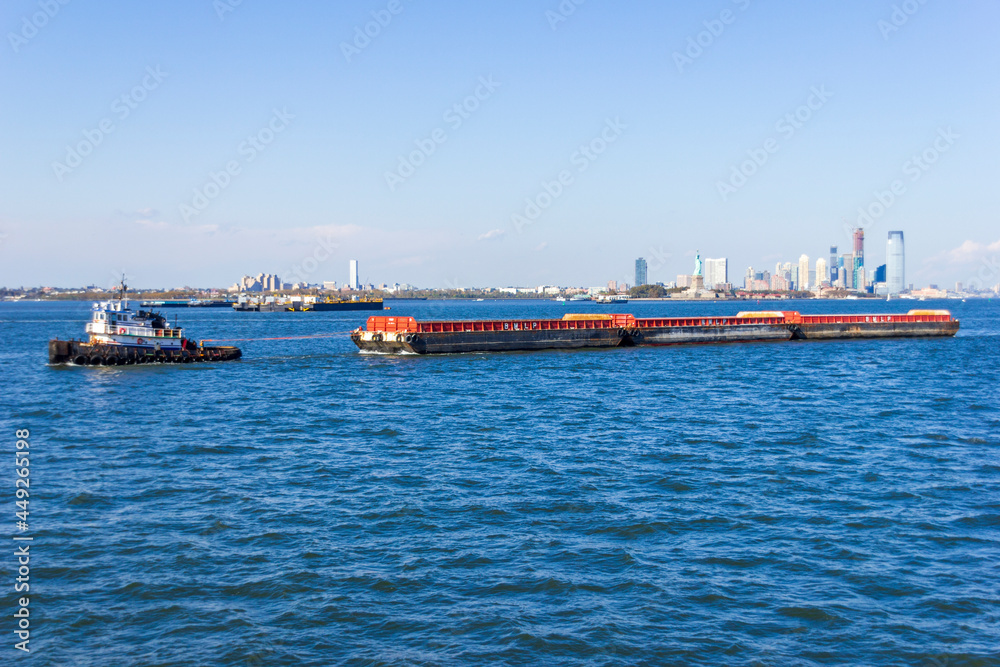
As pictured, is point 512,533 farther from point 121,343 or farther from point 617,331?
point 617,331

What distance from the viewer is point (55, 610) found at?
14.0m

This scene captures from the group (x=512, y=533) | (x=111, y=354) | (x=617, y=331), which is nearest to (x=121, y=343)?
(x=111, y=354)

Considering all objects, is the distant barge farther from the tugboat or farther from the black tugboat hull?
the tugboat

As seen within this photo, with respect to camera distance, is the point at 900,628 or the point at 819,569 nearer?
the point at 900,628

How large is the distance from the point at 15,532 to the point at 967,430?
3442 cm

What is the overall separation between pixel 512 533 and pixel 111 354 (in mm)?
47886

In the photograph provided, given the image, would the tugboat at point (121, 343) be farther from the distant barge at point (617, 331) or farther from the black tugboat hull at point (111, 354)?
the distant barge at point (617, 331)

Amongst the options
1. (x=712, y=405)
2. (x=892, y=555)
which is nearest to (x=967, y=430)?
(x=712, y=405)

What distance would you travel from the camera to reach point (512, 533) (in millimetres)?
18000

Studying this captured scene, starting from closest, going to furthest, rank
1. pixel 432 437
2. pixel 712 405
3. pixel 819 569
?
1. pixel 819 569
2. pixel 432 437
3. pixel 712 405

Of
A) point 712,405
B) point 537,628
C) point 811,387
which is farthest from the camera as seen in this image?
point 811,387

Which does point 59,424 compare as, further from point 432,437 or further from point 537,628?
point 537,628

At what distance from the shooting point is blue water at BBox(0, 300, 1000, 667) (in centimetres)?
1286

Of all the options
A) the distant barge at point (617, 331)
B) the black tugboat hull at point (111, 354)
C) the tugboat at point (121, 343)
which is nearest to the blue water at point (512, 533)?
the black tugboat hull at point (111, 354)
